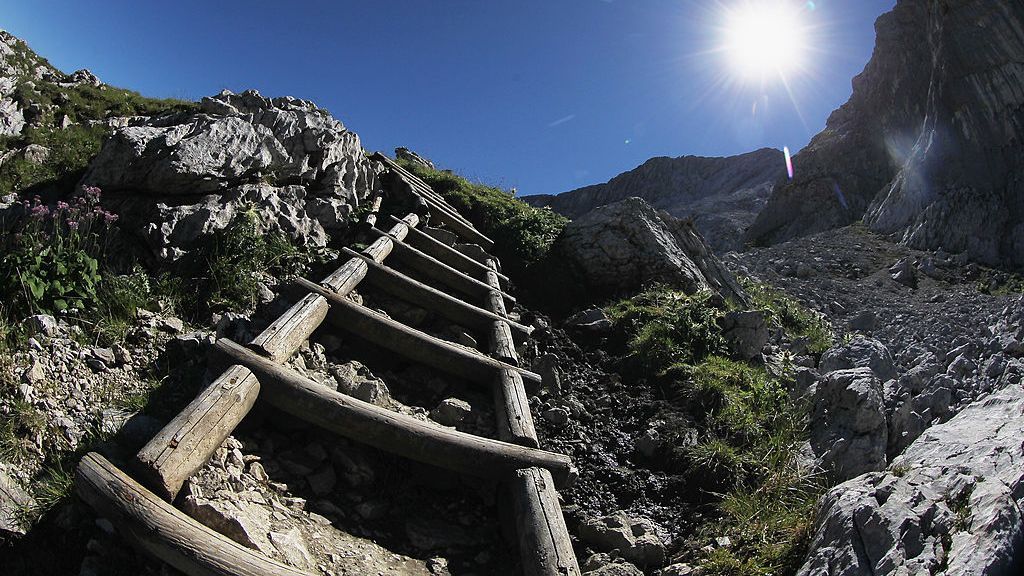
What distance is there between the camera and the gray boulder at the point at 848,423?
13.0 feet

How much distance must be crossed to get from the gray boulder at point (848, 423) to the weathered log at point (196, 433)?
13.4ft

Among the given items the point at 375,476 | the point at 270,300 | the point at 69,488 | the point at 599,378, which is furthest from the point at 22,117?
the point at 599,378

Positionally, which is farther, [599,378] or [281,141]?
[281,141]

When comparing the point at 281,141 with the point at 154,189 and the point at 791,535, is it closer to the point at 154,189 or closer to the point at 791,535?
the point at 154,189

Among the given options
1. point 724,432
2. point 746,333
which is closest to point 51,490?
point 724,432

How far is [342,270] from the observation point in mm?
5387

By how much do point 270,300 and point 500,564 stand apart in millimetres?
3351

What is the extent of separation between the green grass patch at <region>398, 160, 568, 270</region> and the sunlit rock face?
22.0 m

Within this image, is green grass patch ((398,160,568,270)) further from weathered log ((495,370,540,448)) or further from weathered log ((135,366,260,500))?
weathered log ((135,366,260,500))

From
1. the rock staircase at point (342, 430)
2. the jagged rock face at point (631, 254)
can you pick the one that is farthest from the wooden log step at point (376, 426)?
the jagged rock face at point (631, 254)

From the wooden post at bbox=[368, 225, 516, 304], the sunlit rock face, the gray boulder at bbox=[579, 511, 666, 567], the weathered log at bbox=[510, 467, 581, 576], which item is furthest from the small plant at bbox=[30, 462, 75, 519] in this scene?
the sunlit rock face

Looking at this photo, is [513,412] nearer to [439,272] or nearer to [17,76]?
[439,272]

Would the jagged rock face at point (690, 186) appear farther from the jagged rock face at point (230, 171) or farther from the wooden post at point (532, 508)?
the wooden post at point (532, 508)

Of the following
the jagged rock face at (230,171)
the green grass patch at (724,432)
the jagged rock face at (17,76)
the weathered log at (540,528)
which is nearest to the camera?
the weathered log at (540,528)
